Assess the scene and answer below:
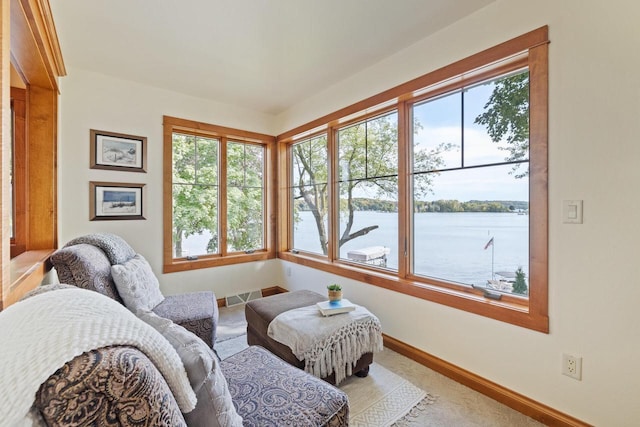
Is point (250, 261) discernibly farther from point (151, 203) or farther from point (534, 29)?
point (534, 29)

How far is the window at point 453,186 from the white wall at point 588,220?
78mm

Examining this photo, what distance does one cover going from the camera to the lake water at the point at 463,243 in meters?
1.93

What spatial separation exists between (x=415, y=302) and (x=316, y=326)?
91 centimetres

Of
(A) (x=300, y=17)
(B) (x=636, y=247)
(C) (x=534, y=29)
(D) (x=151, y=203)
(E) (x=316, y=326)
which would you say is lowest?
(E) (x=316, y=326)

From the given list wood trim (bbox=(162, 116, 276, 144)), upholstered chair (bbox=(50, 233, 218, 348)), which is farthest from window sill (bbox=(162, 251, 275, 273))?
wood trim (bbox=(162, 116, 276, 144))

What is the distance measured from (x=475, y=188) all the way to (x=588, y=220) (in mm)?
696

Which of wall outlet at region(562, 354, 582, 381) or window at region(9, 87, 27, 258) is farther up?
window at region(9, 87, 27, 258)

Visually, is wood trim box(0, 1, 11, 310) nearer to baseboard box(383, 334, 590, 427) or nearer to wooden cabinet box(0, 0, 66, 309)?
wooden cabinet box(0, 0, 66, 309)

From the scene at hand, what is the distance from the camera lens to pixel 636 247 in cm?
142

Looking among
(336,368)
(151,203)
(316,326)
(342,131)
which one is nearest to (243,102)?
(342,131)

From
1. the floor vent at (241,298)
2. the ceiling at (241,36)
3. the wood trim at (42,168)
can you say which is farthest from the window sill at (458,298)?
the wood trim at (42,168)

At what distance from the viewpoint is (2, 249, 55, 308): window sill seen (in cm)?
127

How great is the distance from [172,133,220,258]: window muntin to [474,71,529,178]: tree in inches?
120

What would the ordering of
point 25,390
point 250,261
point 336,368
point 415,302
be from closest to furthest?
point 25,390, point 336,368, point 415,302, point 250,261
